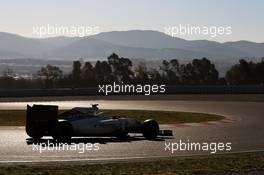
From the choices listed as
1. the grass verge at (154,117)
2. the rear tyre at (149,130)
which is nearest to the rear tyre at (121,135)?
the rear tyre at (149,130)

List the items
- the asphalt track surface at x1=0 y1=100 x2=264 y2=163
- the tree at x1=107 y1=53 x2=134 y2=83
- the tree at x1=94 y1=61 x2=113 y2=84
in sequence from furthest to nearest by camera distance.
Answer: the tree at x1=107 y1=53 x2=134 y2=83 < the tree at x1=94 y1=61 x2=113 y2=84 < the asphalt track surface at x1=0 y1=100 x2=264 y2=163

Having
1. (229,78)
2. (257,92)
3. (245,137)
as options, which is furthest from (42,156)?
(229,78)

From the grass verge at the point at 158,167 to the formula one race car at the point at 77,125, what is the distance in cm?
371

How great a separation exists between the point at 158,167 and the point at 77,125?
492 cm

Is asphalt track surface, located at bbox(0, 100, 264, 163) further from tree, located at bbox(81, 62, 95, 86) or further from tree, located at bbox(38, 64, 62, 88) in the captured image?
tree, located at bbox(81, 62, 95, 86)

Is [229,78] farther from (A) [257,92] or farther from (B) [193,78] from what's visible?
(A) [257,92]

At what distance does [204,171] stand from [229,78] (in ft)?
217

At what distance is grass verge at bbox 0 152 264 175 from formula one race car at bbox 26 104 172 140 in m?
3.71

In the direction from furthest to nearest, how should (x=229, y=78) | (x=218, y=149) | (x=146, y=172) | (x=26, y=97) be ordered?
(x=229, y=78), (x=26, y=97), (x=218, y=149), (x=146, y=172)

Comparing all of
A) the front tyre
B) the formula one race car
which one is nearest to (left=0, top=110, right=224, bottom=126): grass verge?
the formula one race car

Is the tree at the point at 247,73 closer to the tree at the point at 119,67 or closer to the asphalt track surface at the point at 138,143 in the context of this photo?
the tree at the point at 119,67

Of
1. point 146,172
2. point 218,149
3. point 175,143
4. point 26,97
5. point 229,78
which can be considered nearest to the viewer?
point 146,172

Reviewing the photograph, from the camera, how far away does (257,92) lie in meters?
47.5

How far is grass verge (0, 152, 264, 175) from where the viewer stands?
10.4m
